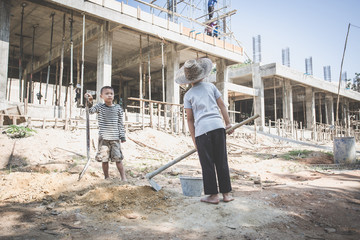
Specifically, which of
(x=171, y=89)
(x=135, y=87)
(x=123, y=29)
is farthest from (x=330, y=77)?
(x=123, y=29)

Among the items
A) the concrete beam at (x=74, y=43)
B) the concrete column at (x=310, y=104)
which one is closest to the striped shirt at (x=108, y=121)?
the concrete beam at (x=74, y=43)

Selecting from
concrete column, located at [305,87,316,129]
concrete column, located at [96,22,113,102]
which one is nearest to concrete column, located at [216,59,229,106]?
concrete column, located at [96,22,113,102]

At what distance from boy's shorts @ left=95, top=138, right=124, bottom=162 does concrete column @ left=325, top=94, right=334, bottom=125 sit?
2866 cm

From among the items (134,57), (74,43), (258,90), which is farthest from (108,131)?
(258,90)

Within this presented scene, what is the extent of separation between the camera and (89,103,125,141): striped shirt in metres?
3.92

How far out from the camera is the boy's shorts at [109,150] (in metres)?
3.86

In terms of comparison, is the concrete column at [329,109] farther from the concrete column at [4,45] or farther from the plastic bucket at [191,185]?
the concrete column at [4,45]

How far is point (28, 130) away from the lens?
708cm

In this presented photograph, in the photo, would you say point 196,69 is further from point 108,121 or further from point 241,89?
point 241,89

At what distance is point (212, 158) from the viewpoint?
2.68m

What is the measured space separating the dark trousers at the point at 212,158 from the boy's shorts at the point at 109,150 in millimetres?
1770

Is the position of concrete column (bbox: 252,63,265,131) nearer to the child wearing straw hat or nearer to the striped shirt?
the striped shirt

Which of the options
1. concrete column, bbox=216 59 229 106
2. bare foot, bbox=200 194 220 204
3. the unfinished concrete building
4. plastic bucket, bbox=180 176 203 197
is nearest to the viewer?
bare foot, bbox=200 194 220 204

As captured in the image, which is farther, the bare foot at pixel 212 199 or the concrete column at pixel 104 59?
the concrete column at pixel 104 59
